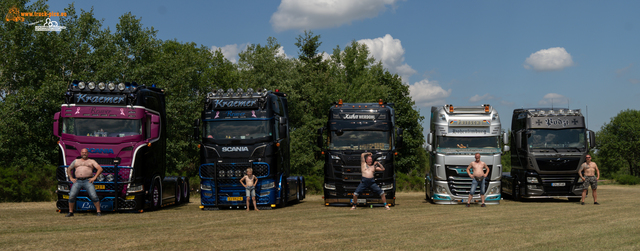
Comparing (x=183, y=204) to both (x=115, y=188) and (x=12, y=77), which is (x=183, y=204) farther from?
(x=12, y=77)

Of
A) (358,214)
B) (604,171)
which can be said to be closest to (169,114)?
(358,214)

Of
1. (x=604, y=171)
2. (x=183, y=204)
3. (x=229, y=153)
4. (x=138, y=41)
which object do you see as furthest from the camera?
(x=604, y=171)

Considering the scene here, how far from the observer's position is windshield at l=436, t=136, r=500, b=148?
19.3 metres

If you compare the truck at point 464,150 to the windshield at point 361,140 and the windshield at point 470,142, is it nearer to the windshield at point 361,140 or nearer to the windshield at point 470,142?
the windshield at point 470,142

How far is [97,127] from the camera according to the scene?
604 inches

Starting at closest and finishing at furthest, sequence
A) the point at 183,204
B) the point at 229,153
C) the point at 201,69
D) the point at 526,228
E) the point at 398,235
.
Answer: the point at 398,235 → the point at 526,228 → the point at 229,153 → the point at 183,204 → the point at 201,69

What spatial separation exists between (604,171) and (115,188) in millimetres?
83999

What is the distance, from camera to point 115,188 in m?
15.2

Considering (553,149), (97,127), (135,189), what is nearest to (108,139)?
(97,127)

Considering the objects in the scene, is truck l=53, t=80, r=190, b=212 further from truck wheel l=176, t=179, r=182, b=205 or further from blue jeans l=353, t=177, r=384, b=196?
blue jeans l=353, t=177, r=384, b=196

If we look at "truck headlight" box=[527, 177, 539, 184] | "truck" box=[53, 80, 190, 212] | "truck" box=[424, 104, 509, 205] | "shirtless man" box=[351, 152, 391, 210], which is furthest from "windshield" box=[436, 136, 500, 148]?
"truck" box=[53, 80, 190, 212]

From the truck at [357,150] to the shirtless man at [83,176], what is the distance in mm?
7311

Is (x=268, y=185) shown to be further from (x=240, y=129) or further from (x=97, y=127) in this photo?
(x=97, y=127)

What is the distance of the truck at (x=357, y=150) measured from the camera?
58.7 ft
